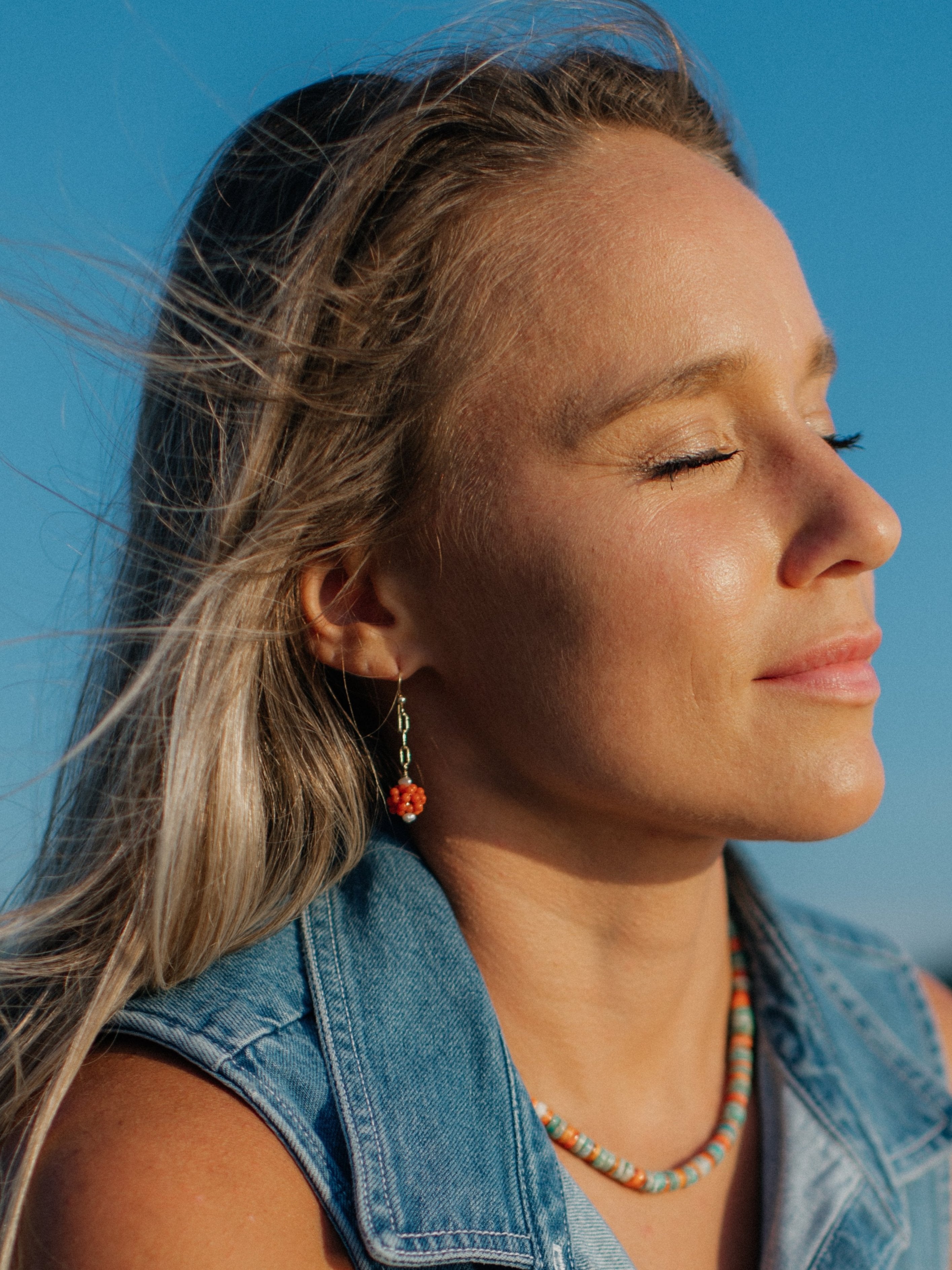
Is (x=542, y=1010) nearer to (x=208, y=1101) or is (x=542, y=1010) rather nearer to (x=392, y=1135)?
(x=392, y=1135)

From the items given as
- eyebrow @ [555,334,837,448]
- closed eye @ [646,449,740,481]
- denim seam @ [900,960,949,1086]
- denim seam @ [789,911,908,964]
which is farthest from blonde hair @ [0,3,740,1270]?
denim seam @ [900,960,949,1086]

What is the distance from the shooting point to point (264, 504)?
7.04 ft

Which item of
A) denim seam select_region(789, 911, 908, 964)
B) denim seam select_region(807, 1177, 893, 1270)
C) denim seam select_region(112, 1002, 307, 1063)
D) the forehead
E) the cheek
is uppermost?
the forehead

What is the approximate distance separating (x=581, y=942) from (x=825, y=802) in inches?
24.1

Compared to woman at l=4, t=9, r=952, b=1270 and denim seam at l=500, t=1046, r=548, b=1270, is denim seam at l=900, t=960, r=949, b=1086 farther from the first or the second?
denim seam at l=500, t=1046, r=548, b=1270

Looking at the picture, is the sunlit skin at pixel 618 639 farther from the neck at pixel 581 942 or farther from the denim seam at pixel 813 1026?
the denim seam at pixel 813 1026

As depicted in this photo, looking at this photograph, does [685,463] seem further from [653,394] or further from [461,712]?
[461,712]

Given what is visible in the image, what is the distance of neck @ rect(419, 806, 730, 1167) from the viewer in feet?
7.33

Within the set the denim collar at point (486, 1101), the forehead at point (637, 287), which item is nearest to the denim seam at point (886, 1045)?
the denim collar at point (486, 1101)

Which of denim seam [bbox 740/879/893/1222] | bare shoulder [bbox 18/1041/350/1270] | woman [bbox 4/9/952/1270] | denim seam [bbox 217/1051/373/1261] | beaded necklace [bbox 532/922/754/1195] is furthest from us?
denim seam [bbox 740/879/893/1222]

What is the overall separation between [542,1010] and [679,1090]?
42 cm

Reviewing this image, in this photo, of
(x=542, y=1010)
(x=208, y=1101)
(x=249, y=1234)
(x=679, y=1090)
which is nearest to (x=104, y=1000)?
(x=208, y=1101)

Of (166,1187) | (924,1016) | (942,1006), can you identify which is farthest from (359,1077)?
(942,1006)

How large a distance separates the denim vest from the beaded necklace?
0.06m
